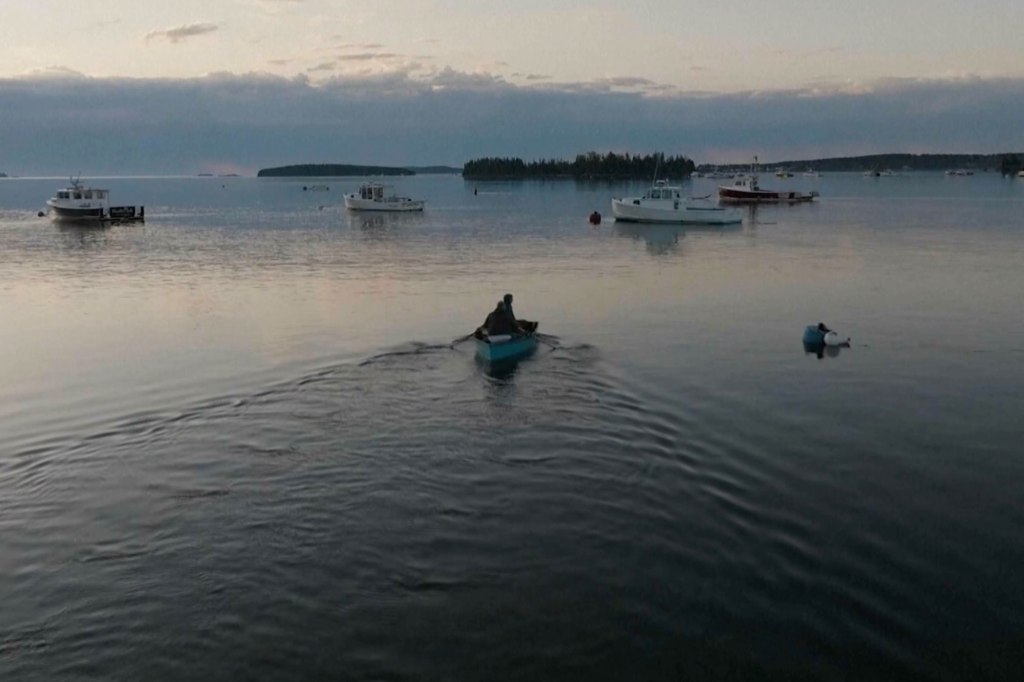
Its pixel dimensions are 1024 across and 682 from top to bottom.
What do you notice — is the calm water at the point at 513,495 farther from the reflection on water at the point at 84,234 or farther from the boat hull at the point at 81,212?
the boat hull at the point at 81,212

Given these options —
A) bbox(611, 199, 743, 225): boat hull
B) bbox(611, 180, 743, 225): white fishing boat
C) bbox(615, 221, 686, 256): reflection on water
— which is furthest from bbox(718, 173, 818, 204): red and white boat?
bbox(611, 199, 743, 225): boat hull

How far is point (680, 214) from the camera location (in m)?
81.5

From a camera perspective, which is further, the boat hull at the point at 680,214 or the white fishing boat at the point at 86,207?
the white fishing boat at the point at 86,207

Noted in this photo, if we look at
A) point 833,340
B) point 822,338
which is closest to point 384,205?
point 822,338

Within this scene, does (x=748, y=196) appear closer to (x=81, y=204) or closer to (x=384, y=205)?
(x=384, y=205)

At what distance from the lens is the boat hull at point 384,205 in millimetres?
111125

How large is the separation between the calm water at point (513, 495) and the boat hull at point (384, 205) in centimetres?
7642

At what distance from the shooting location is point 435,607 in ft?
38.5

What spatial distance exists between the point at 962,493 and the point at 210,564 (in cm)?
1256

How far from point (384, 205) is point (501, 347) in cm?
8986

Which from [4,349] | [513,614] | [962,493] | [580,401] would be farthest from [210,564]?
[4,349]

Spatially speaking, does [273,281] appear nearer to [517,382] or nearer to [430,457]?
[517,382]

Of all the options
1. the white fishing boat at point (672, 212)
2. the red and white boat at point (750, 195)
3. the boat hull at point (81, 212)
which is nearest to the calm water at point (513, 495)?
the white fishing boat at point (672, 212)

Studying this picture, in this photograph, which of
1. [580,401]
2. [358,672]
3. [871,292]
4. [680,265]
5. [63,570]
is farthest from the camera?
[680,265]
